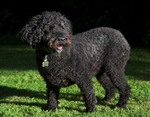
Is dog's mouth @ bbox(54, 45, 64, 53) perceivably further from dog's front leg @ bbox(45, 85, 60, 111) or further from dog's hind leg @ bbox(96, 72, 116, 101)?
dog's hind leg @ bbox(96, 72, 116, 101)

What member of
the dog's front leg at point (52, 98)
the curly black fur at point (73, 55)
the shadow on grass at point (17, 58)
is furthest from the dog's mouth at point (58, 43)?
the shadow on grass at point (17, 58)

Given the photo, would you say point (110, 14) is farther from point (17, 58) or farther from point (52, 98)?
point (52, 98)

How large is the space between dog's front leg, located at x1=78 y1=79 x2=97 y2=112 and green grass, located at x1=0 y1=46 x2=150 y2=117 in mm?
141

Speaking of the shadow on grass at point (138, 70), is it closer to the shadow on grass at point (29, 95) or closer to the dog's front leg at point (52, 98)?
the shadow on grass at point (29, 95)

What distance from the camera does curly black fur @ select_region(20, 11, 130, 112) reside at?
7012mm

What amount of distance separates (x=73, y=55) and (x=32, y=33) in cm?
79

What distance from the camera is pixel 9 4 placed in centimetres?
2250

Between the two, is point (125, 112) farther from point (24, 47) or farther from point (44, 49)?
point (24, 47)

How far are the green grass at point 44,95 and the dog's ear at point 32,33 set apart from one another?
1.30m

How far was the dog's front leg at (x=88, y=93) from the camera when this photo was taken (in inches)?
289

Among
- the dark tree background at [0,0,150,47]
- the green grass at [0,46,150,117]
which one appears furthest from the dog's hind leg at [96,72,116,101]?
the dark tree background at [0,0,150,47]

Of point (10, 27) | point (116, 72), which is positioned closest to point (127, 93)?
point (116, 72)

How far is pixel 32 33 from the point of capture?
707 centimetres

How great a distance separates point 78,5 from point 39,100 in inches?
419
